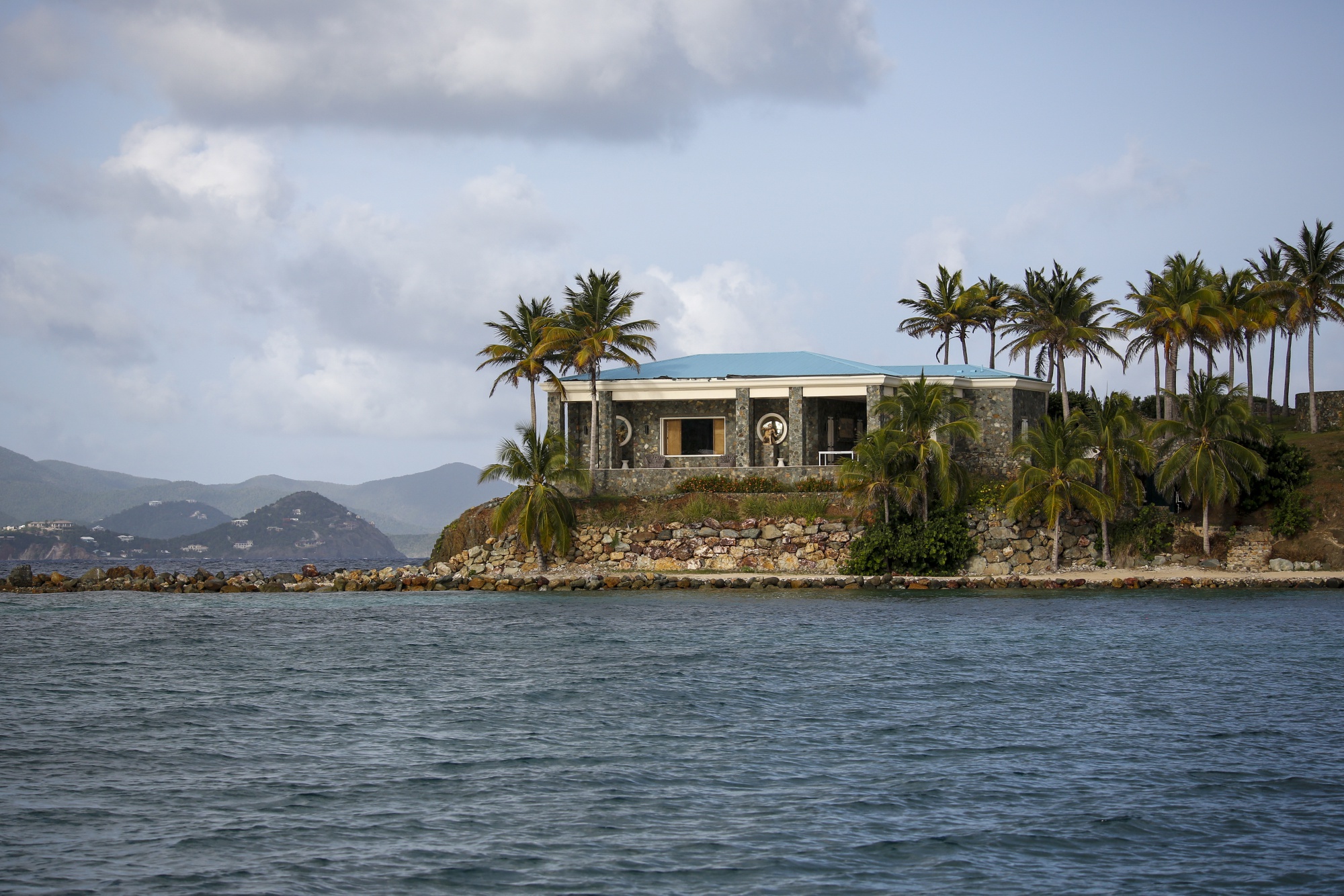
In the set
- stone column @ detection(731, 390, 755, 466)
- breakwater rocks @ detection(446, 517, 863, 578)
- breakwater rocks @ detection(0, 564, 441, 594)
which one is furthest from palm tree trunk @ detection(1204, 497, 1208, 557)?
breakwater rocks @ detection(0, 564, 441, 594)

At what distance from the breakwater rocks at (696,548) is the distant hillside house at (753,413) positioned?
2.63m

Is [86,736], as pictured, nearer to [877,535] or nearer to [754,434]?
[877,535]

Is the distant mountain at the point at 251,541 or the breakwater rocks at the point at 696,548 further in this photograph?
the distant mountain at the point at 251,541

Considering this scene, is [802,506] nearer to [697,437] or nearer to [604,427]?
[697,437]

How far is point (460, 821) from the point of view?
1312 centimetres

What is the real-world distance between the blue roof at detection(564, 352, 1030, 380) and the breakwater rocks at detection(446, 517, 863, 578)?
657 cm

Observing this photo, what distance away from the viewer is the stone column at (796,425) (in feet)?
155

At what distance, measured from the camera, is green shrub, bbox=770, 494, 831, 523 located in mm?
44625

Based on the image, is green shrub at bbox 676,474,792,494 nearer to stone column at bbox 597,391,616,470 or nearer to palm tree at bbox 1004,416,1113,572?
stone column at bbox 597,391,616,470

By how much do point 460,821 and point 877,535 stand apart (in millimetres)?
31154

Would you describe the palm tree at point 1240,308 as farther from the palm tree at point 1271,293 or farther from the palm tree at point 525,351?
the palm tree at point 525,351

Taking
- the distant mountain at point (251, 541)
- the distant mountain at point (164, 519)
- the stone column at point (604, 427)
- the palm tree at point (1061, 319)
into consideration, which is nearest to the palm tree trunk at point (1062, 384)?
the palm tree at point (1061, 319)

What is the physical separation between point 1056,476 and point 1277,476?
8612 mm

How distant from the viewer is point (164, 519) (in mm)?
176125
